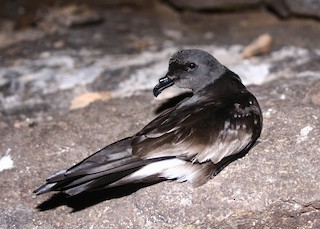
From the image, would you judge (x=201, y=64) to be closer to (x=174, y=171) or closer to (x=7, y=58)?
(x=174, y=171)

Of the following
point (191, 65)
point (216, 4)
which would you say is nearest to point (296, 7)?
point (216, 4)

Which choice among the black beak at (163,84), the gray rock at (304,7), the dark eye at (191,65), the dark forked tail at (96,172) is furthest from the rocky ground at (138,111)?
the dark eye at (191,65)

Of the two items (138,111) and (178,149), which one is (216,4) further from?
→ (178,149)

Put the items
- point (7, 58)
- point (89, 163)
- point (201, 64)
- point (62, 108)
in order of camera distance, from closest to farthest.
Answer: point (89, 163), point (201, 64), point (62, 108), point (7, 58)

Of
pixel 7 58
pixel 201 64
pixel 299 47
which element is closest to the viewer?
pixel 201 64

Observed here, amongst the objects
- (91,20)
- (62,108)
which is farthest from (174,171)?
(91,20)

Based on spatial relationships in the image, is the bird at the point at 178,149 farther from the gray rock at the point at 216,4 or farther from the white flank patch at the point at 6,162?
the gray rock at the point at 216,4

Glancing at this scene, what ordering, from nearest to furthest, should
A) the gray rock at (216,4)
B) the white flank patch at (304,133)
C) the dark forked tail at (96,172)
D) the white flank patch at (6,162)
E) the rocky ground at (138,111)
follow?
the dark forked tail at (96,172) → the rocky ground at (138,111) → the white flank patch at (304,133) → the white flank patch at (6,162) → the gray rock at (216,4)
